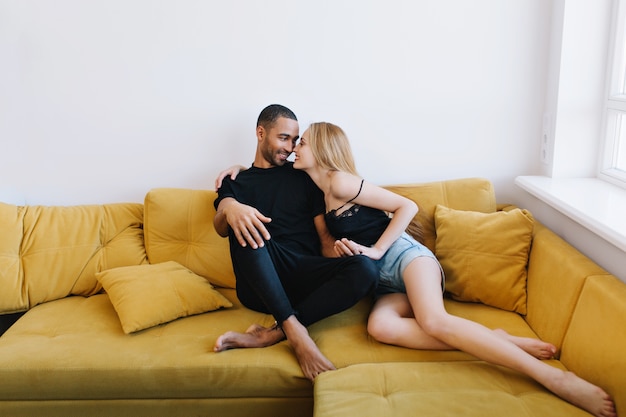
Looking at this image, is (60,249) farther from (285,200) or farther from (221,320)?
(285,200)

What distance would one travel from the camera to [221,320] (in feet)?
7.49

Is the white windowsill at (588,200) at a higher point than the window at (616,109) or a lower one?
lower

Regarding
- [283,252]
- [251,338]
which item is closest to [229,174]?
[283,252]

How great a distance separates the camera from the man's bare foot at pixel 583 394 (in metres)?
1.60

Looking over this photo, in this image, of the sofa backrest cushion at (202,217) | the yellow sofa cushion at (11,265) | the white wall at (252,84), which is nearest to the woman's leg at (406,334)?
the sofa backrest cushion at (202,217)

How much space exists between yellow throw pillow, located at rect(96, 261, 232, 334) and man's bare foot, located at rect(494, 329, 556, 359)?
114 centimetres

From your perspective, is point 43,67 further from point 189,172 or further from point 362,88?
point 362,88

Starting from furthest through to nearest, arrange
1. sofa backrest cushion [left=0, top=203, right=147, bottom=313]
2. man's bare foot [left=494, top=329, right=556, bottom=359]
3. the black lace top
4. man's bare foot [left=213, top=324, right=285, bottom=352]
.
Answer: sofa backrest cushion [left=0, top=203, right=147, bottom=313]
the black lace top
man's bare foot [left=213, top=324, right=285, bottom=352]
man's bare foot [left=494, top=329, right=556, bottom=359]

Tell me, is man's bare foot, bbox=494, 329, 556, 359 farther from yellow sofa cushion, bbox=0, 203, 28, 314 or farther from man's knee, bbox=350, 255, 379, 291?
yellow sofa cushion, bbox=0, 203, 28, 314

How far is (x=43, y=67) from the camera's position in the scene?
2729 millimetres

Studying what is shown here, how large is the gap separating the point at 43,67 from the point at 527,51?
2.27 meters

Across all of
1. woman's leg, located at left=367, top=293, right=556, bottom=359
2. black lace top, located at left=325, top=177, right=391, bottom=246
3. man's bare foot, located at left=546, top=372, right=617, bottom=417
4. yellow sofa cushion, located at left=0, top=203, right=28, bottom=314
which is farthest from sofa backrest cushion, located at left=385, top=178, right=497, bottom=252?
yellow sofa cushion, located at left=0, top=203, right=28, bottom=314

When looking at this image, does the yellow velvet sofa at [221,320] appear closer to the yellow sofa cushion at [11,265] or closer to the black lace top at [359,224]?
the yellow sofa cushion at [11,265]

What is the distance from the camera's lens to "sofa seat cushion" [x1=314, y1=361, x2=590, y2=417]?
1606 mm
